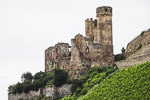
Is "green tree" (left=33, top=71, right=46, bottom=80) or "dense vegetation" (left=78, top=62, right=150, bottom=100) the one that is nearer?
"dense vegetation" (left=78, top=62, right=150, bottom=100)

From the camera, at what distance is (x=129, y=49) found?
7194 centimetres

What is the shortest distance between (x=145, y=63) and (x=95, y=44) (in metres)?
14.7

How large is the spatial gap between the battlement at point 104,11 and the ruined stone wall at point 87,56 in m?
3.45

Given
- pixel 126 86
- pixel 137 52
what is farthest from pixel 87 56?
pixel 126 86

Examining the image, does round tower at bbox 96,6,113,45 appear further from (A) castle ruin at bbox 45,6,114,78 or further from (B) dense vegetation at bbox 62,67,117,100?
(B) dense vegetation at bbox 62,67,117,100

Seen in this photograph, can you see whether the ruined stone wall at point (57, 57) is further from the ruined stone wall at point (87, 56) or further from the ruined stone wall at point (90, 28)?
the ruined stone wall at point (90, 28)

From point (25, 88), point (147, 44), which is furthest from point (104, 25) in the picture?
point (25, 88)

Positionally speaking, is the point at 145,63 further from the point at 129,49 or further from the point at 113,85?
the point at 129,49

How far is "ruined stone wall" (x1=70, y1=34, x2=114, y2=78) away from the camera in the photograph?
2699 inches

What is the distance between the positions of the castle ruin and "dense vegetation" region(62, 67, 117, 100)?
4.21 ft

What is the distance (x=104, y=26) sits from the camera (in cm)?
7025

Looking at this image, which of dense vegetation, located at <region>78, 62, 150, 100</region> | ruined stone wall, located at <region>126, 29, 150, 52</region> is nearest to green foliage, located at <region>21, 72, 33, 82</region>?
ruined stone wall, located at <region>126, 29, 150, 52</region>

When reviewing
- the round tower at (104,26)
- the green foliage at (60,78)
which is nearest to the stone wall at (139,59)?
the round tower at (104,26)

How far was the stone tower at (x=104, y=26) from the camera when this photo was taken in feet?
230
